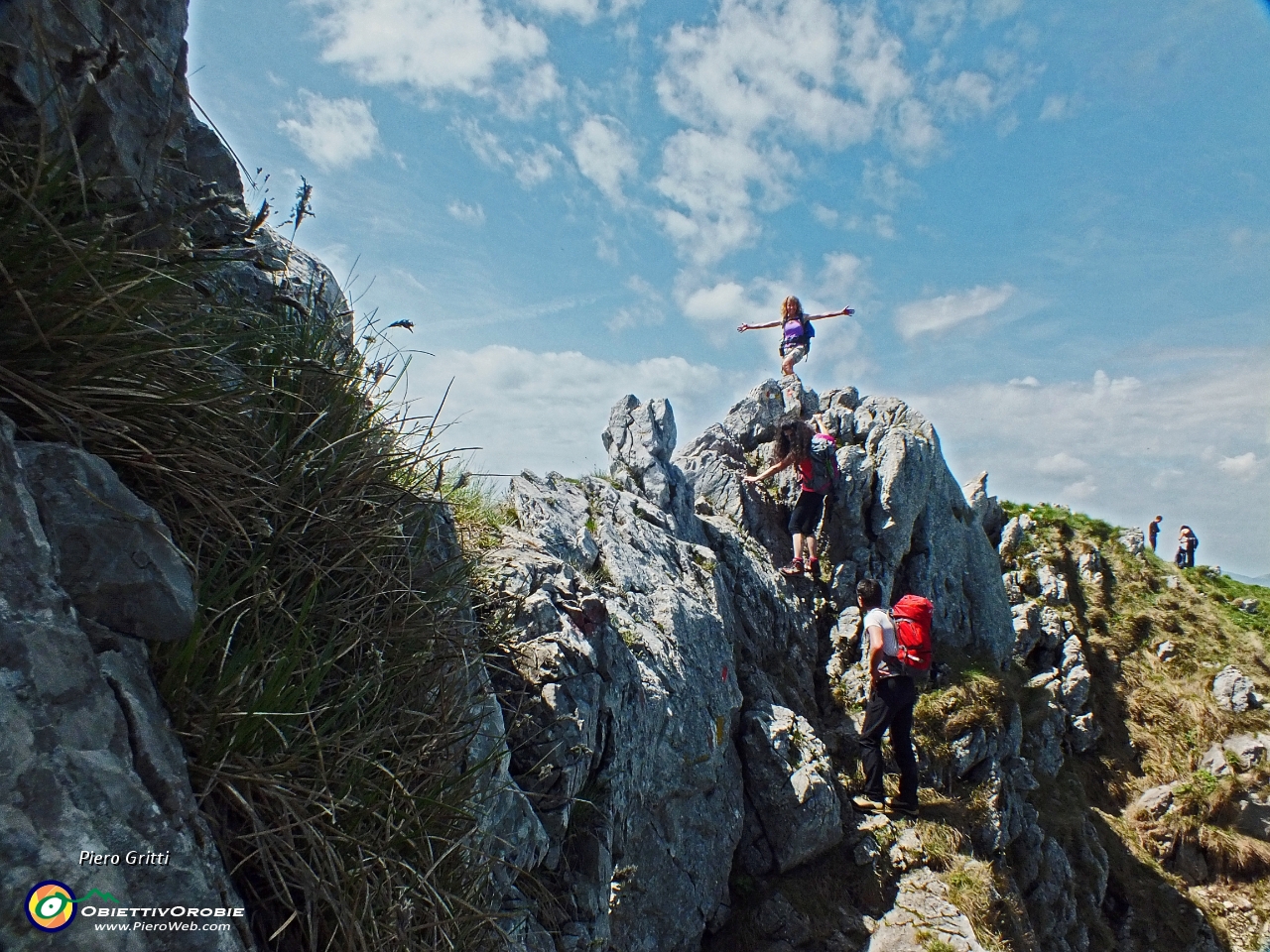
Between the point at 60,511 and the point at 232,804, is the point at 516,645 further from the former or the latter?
the point at 60,511

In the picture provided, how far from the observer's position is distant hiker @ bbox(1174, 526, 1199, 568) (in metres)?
23.2

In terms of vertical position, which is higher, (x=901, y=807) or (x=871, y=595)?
(x=871, y=595)

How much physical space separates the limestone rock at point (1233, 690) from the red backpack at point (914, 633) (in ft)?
38.9

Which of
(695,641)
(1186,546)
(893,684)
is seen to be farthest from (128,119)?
(1186,546)

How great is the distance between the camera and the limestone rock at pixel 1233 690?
52.0 feet

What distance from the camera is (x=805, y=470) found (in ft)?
40.2

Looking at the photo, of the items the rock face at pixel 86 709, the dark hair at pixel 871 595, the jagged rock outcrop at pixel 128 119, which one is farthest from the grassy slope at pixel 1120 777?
the jagged rock outcrop at pixel 128 119

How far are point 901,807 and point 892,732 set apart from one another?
1.18 m

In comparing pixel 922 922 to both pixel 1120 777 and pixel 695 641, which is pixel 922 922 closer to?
pixel 695 641

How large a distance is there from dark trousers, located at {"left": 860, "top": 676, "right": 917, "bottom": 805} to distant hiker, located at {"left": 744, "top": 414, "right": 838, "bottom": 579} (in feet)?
11.3

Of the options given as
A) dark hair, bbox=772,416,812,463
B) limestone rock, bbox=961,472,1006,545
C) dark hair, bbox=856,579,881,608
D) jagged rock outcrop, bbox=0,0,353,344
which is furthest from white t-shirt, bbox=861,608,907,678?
limestone rock, bbox=961,472,1006,545

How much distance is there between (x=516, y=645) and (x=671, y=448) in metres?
7.82

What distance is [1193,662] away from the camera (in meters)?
17.2

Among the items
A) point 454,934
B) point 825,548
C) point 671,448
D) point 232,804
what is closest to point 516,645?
point 454,934
